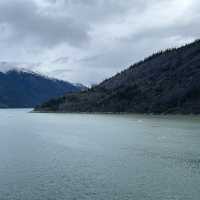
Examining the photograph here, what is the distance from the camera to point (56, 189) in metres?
50.9

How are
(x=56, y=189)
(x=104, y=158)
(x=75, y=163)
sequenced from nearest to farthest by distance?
1. (x=56, y=189)
2. (x=75, y=163)
3. (x=104, y=158)

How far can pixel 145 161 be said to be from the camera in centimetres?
7175

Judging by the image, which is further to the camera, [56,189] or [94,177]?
[94,177]

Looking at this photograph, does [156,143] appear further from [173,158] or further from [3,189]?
[3,189]

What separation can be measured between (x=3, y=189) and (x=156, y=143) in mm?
54889

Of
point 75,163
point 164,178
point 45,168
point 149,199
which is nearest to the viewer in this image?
point 149,199

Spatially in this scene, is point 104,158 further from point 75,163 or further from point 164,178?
point 164,178

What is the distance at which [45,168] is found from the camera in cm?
6519

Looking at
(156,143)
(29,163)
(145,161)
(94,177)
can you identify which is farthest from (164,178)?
(156,143)

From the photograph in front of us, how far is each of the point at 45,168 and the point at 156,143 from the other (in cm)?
4125

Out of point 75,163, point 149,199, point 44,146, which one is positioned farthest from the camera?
point 44,146

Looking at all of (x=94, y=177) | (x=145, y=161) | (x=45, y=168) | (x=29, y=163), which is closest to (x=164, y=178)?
(x=94, y=177)

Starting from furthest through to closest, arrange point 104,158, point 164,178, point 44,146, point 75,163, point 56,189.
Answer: point 44,146
point 104,158
point 75,163
point 164,178
point 56,189

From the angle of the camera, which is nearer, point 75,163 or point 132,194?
point 132,194
